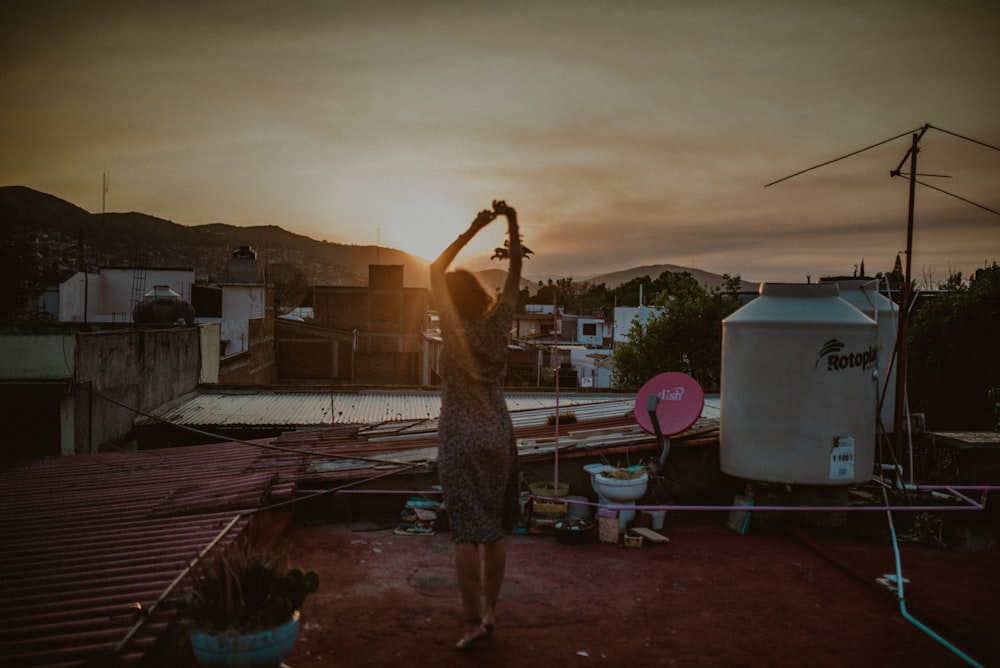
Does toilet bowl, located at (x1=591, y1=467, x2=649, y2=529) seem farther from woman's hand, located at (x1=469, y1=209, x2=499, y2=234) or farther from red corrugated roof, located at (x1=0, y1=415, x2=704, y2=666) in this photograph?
woman's hand, located at (x1=469, y1=209, x2=499, y2=234)

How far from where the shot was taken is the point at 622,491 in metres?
6.03

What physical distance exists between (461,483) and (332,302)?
→ 39.6m

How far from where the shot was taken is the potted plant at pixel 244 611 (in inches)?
108

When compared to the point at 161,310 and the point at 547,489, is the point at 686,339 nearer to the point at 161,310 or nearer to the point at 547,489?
the point at 161,310

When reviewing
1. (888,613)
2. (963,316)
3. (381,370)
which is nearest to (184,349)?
(888,613)

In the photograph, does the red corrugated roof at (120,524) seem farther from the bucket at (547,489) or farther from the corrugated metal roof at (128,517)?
the bucket at (547,489)

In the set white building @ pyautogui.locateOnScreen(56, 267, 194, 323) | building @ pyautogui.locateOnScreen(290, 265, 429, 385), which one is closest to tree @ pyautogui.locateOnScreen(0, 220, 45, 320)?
white building @ pyautogui.locateOnScreen(56, 267, 194, 323)

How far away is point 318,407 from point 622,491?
10609 millimetres

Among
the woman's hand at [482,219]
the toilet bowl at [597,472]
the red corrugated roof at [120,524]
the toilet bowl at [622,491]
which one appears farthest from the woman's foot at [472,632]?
the toilet bowl at [597,472]

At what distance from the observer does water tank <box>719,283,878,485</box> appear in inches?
240

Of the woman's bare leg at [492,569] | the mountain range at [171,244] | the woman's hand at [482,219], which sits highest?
the mountain range at [171,244]

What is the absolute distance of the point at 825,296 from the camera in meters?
6.45

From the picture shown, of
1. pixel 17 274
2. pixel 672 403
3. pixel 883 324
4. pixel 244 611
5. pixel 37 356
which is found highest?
pixel 17 274

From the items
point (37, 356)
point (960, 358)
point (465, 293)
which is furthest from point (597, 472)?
point (960, 358)
